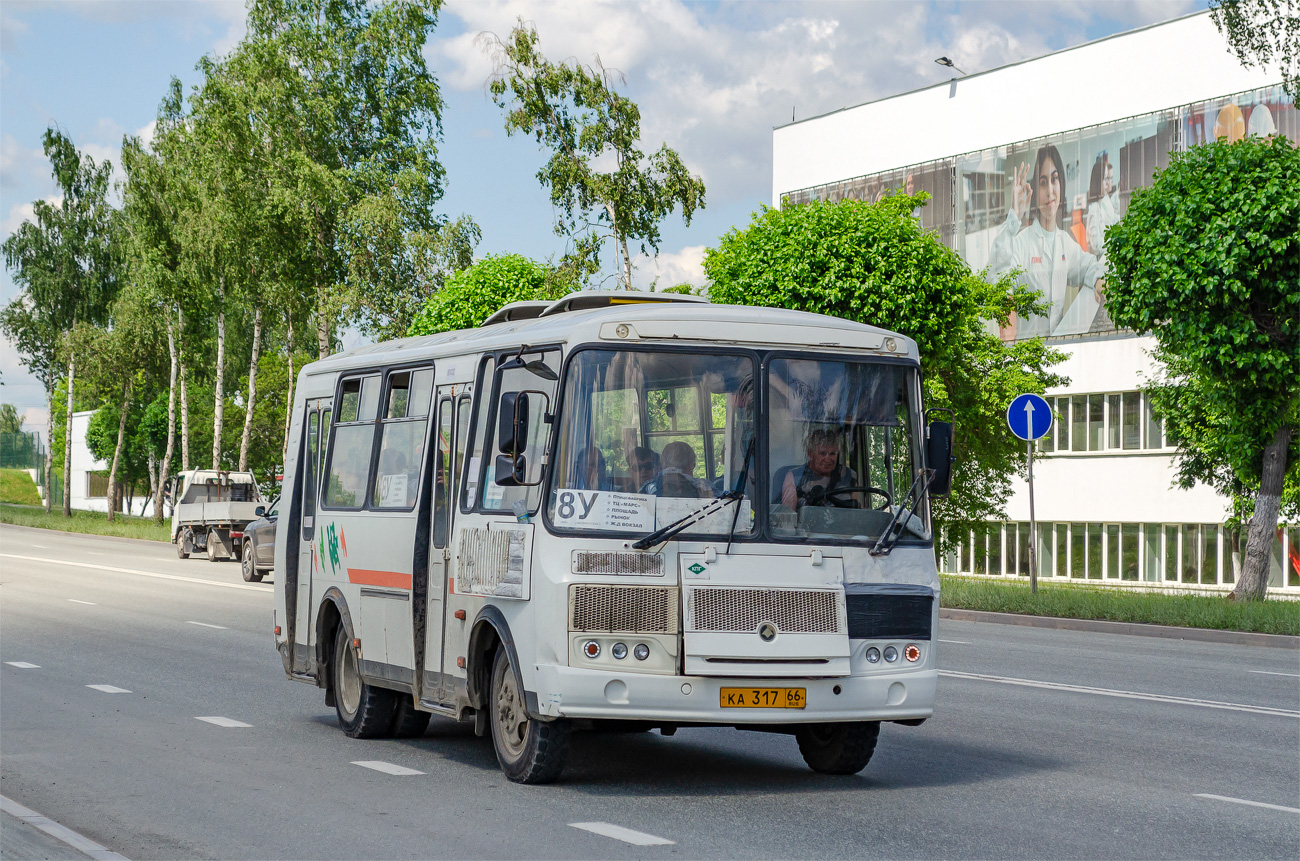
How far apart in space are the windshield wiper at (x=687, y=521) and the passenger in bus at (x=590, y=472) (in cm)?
38

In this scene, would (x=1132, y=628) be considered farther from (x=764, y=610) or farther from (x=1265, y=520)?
(x=764, y=610)

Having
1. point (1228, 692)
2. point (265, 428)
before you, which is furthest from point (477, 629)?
point (265, 428)

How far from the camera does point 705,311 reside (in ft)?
30.5

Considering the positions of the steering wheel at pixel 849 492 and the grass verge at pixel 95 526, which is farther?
the grass verge at pixel 95 526

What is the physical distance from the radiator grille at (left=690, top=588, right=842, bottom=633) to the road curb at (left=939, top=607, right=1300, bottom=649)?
14255mm

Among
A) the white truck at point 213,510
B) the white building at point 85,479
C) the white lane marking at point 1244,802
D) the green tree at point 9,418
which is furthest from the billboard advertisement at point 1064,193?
the green tree at point 9,418

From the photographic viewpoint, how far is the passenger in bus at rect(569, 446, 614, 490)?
8.77m

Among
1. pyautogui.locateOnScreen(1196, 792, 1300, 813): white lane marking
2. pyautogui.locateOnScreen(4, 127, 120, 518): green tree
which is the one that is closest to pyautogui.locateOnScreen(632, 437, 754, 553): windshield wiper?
pyautogui.locateOnScreen(1196, 792, 1300, 813): white lane marking

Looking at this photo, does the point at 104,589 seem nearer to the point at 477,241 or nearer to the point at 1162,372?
the point at 477,241

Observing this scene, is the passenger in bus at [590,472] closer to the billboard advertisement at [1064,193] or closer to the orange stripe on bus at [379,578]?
the orange stripe on bus at [379,578]

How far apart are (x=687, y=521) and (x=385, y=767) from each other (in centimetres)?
271

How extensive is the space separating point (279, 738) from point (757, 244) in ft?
82.1

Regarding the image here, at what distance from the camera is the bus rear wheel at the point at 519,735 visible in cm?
880

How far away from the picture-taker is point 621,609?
28.0 ft
